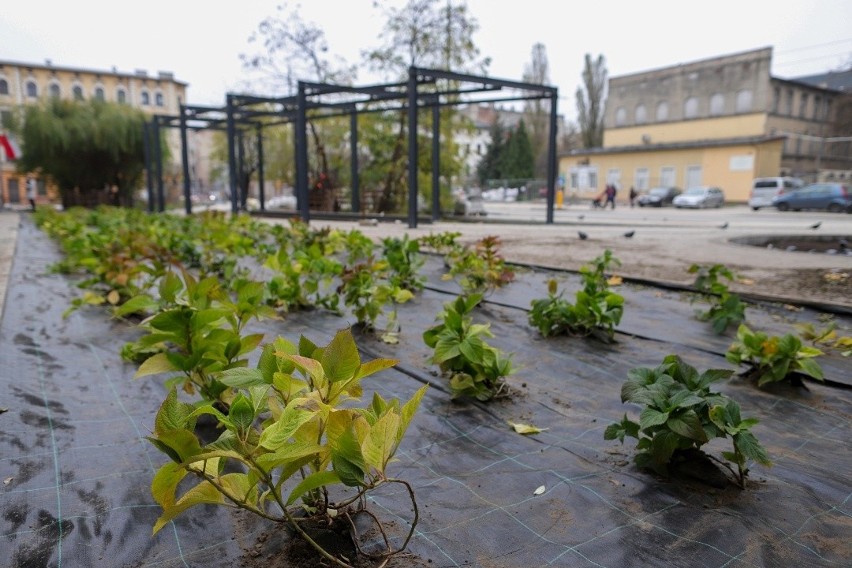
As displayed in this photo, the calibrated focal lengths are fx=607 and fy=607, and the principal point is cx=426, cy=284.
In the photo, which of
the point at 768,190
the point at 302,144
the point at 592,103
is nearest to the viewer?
the point at 302,144

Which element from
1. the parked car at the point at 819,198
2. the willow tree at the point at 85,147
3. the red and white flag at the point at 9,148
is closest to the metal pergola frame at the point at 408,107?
the willow tree at the point at 85,147

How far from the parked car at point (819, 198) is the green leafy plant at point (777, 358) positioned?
2916 cm

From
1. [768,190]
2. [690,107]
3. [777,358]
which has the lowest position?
[777,358]

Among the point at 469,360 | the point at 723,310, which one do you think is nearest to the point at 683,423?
the point at 469,360

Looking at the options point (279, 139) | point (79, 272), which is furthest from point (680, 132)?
point (79, 272)

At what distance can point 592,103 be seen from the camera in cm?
5266

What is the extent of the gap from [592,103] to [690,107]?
994 centimetres

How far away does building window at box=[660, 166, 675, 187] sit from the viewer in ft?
136

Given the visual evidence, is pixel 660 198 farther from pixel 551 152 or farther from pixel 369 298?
pixel 369 298

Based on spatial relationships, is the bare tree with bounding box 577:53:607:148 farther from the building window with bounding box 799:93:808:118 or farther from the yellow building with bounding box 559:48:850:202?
the building window with bounding box 799:93:808:118

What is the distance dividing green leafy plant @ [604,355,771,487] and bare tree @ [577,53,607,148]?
53.7 metres

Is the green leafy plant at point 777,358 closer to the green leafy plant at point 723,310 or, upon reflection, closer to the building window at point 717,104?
the green leafy plant at point 723,310

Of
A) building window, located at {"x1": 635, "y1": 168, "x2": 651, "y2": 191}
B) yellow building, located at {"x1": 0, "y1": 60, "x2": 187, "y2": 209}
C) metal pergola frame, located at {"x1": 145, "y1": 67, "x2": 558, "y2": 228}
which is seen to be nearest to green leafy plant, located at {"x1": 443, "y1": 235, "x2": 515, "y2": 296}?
metal pergola frame, located at {"x1": 145, "y1": 67, "x2": 558, "y2": 228}

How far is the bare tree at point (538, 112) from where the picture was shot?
54.1 m
